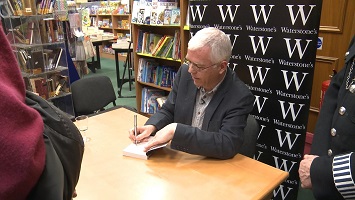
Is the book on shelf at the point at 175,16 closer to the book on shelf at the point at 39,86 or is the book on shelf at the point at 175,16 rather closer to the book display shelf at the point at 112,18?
the book on shelf at the point at 39,86

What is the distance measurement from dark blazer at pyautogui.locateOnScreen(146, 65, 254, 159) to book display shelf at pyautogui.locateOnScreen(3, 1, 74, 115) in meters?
2.09

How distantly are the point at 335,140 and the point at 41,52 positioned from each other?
324cm

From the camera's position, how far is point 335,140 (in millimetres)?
1173

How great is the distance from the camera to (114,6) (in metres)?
8.03

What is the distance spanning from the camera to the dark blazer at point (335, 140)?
109 cm

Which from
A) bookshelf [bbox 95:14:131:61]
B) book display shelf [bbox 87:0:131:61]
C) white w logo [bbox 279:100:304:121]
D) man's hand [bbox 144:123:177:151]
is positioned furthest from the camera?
bookshelf [bbox 95:14:131:61]

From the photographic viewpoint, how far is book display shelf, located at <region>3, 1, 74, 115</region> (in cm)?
318

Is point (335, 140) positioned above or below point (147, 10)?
below

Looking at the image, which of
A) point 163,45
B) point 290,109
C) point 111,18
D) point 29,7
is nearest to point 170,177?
point 290,109

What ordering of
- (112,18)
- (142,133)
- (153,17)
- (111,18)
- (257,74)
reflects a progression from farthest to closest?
(111,18)
(112,18)
(153,17)
(257,74)
(142,133)

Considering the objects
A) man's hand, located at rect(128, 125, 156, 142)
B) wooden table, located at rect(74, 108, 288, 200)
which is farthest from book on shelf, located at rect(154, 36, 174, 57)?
wooden table, located at rect(74, 108, 288, 200)

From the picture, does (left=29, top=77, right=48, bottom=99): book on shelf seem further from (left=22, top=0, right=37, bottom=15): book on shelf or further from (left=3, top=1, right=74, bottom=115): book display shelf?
(left=22, top=0, right=37, bottom=15): book on shelf

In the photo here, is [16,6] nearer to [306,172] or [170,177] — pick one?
[170,177]

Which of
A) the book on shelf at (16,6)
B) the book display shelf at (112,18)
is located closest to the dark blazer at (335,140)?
the book on shelf at (16,6)
